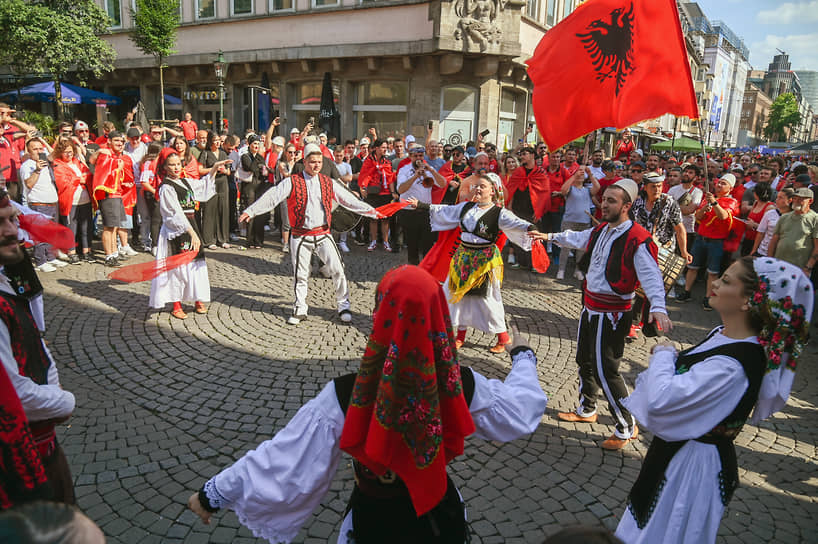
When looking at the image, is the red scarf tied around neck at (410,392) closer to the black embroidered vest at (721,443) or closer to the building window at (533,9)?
the black embroidered vest at (721,443)

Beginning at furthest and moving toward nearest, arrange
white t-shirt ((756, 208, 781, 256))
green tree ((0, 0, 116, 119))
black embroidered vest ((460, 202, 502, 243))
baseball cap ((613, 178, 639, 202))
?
1. green tree ((0, 0, 116, 119))
2. white t-shirt ((756, 208, 781, 256))
3. black embroidered vest ((460, 202, 502, 243))
4. baseball cap ((613, 178, 639, 202))

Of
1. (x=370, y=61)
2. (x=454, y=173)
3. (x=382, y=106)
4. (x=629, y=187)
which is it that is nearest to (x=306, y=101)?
(x=382, y=106)

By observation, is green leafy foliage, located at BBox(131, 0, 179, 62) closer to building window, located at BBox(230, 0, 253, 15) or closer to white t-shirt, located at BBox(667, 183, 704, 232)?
building window, located at BBox(230, 0, 253, 15)

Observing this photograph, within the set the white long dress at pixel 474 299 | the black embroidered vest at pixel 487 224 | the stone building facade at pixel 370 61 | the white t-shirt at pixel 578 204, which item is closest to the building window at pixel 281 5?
the stone building facade at pixel 370 61

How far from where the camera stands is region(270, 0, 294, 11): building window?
2017cm

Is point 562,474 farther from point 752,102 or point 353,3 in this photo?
point 752,102

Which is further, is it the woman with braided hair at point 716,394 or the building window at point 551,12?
the building window at point 551,12

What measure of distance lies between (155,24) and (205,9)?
4401 millimetres

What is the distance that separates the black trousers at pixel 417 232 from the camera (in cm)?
904

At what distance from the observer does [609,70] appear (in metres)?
4.85

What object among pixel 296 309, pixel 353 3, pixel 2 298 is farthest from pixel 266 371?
pixel 353 3

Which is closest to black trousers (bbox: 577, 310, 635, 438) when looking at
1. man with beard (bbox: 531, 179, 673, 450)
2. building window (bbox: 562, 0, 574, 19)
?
man with beard (bbox: 531, 179, 673, 450)

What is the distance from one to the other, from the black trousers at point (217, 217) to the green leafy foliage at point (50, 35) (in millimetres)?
11846

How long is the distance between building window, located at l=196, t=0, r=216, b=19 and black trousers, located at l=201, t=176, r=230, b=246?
14.4 meters
